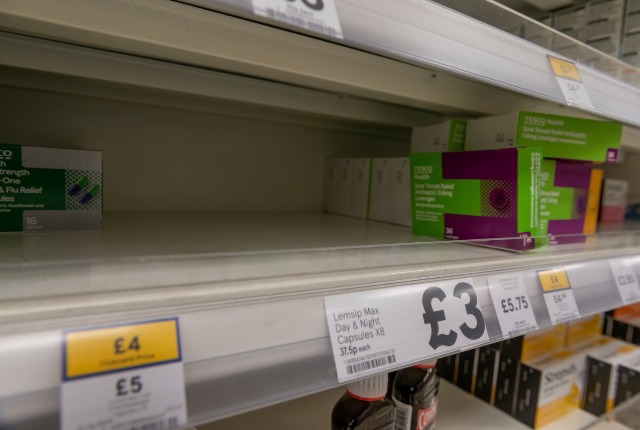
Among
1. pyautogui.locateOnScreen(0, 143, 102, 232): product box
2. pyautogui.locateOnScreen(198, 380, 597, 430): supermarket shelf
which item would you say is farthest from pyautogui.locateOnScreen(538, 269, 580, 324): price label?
pyautogui.locateOnScreen(0, 143, 102, 232): product box

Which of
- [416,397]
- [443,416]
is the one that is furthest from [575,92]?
[443,416]

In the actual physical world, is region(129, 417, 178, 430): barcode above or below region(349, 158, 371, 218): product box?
below

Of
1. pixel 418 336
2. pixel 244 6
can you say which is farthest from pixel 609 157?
pixel 244 6

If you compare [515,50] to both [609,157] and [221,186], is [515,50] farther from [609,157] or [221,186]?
[221,186]

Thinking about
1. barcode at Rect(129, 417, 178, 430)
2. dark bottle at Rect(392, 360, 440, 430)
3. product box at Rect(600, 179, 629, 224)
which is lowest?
dark bottle at Rect(392, 360, 440, 430)

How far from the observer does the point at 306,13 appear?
0.39m

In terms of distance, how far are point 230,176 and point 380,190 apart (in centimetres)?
41

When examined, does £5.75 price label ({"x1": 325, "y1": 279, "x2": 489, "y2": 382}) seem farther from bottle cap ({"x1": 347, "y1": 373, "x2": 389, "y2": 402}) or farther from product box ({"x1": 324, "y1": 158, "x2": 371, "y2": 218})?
product box ({"x1": 324, "y1": 158, "x2": 371, "y2": 218})

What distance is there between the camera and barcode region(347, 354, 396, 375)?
1.33 ft

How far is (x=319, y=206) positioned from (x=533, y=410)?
764mm

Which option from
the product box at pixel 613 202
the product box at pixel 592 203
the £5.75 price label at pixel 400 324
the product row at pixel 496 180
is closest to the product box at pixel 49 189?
the £5.75 price label at pixel 400 324

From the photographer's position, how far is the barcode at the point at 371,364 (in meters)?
0.41

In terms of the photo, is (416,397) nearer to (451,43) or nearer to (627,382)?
(451,43)

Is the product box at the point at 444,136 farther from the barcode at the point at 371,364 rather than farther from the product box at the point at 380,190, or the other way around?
the barcode at the point at 371,364
